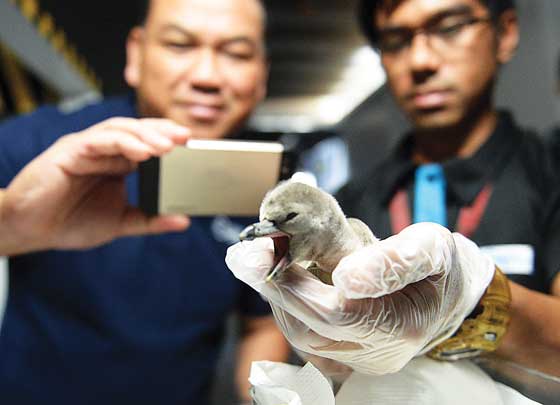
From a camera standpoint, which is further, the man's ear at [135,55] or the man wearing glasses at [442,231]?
the man's ear at [135,55]

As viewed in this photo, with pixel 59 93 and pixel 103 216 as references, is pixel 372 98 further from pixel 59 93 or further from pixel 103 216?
pixel 59 93

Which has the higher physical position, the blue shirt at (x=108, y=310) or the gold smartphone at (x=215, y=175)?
the gold smartphone at (x=215, y=175)

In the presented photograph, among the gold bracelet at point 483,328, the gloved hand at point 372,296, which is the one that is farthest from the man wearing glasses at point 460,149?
the gloved hand at point 372,296

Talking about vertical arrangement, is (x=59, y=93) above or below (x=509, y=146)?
below

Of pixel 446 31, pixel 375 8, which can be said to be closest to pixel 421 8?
pixel 446 31

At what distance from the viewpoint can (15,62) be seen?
174 cm

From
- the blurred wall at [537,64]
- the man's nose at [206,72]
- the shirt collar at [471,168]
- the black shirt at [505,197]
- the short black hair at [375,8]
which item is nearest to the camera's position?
the black shirt at [505,197]

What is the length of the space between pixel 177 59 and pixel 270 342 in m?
0.65

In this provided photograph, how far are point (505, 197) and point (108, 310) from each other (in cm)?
85

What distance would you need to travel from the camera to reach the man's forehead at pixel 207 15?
1.03 meters

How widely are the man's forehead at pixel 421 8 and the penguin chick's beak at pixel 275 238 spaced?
601 mm

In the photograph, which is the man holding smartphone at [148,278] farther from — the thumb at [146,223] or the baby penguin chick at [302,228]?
the baby penguin chick at [302,228]

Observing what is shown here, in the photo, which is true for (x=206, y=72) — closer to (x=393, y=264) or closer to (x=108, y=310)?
(x=108, y=310)

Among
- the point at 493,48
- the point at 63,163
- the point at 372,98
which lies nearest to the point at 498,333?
the point at 493,48
